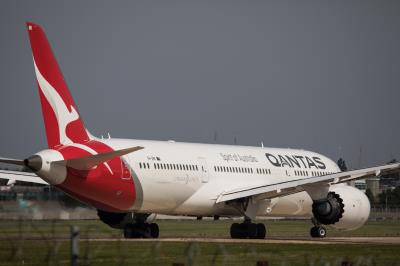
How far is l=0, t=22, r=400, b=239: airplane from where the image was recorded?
1330 inches

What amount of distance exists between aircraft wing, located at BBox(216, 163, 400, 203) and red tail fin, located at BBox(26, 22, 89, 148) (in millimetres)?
8323

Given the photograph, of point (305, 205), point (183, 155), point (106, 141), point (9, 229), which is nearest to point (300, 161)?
point (305, 205)

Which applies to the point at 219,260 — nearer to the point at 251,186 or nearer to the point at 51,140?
the point at 51,140

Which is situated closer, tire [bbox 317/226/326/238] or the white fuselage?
the white fuselage

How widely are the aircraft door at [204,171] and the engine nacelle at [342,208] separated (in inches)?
176

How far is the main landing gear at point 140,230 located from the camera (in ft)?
128

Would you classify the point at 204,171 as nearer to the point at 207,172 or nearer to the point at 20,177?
A: the point at 207,172

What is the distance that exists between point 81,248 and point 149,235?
36.5ft

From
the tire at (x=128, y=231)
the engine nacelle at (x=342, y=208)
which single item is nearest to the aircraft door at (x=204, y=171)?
the tire at (x=128, y=231)

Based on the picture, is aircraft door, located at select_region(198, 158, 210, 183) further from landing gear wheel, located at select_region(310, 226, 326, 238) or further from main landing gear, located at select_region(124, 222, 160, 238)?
landing gear wheel, located at select_region(310, 226, 326, 238)

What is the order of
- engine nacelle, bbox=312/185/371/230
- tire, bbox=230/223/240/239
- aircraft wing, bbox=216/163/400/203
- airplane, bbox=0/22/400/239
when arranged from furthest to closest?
1. tire, bbox=230/223/240/239
2. engine nacelle, bbox=312/185/371/230
3. aircraft wing, bbox=216/163/400/203
4. airplane, bbox=0/22/400/239

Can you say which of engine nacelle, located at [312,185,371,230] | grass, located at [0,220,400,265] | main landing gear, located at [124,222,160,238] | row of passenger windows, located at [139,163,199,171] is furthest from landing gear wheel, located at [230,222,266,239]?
grass, located at [0,220,400,265]

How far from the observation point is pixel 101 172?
34188mm

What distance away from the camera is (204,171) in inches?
1569
